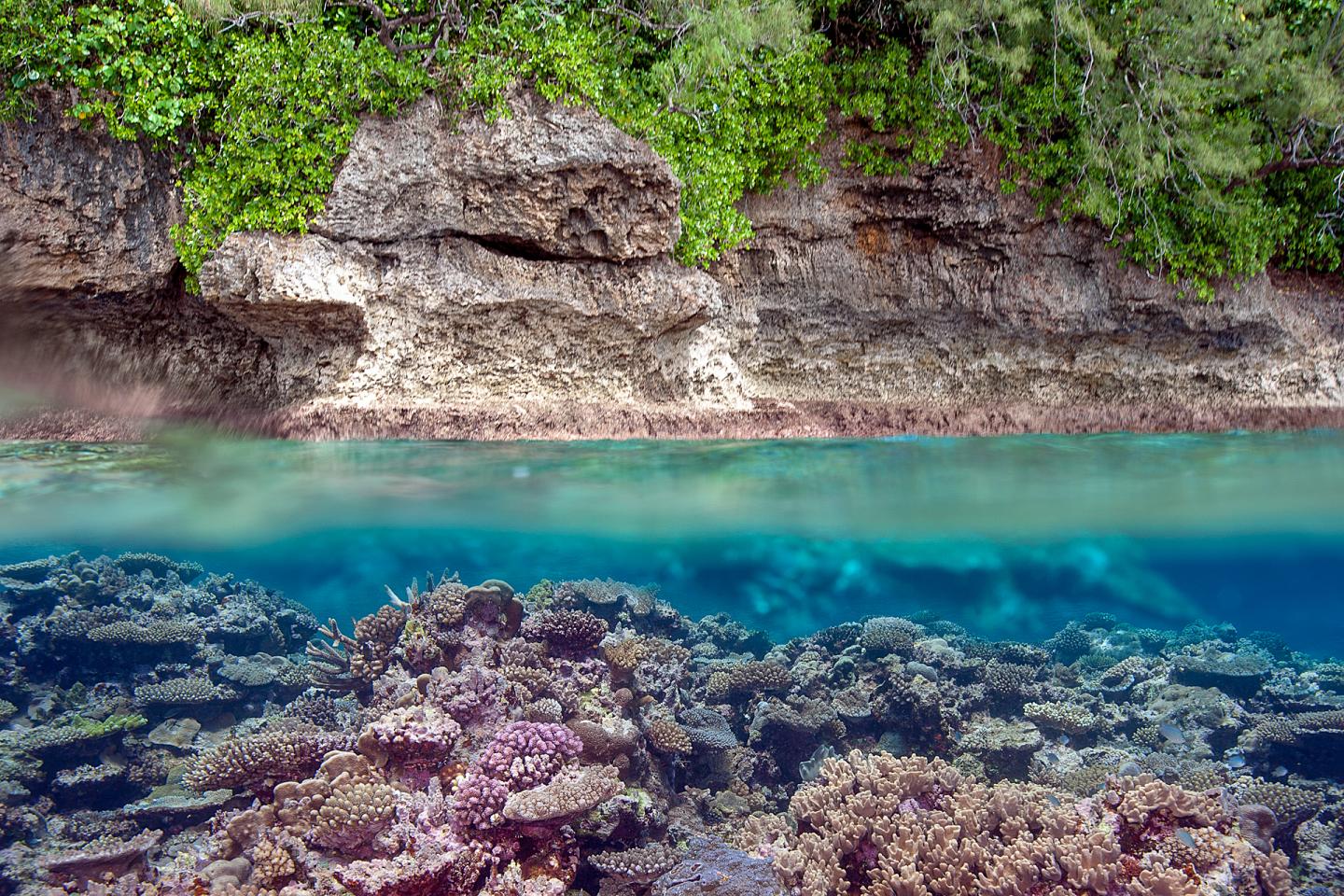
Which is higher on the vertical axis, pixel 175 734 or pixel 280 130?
pixel 280 130

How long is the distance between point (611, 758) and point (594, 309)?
430cm

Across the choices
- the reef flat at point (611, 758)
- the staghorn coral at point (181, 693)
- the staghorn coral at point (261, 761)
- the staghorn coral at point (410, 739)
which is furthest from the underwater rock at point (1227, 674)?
the staghorn coral at point (181, 693)

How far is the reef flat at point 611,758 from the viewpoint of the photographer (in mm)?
5645

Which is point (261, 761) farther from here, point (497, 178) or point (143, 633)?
point (497, 178)

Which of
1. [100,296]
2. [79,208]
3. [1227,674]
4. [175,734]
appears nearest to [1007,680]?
[1227,674]

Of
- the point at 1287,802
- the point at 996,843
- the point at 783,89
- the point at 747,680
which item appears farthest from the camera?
the point at 747,680

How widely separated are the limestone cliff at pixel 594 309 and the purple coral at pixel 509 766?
2858mm

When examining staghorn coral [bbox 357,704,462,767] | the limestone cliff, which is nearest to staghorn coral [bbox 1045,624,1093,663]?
the limestone cliff

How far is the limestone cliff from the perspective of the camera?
6949 millimetres

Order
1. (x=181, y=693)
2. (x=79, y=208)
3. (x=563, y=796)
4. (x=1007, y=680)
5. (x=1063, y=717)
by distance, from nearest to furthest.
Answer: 1. (x=563, y=796)
2. (x=79, y=208)
3. (x=181, y=693)
4. (x=1063, y=717)
5. (x=1007, y=680)

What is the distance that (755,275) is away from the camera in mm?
8750

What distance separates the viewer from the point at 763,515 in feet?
43.0

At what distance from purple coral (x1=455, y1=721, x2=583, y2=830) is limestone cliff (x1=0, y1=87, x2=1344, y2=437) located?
2.86m

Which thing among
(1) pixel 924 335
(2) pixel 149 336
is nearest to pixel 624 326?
(1) pixel 924 335
